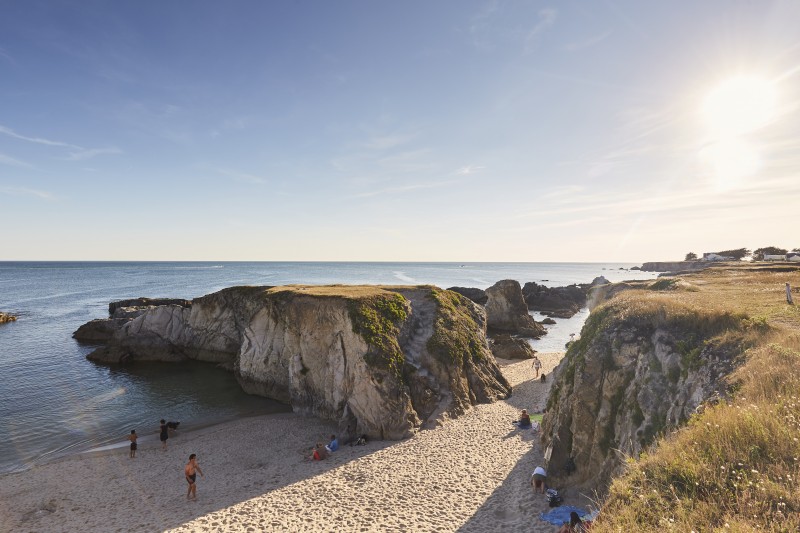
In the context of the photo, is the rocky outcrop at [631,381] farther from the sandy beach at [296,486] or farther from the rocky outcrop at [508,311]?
the rocky outcrop at [508,311]

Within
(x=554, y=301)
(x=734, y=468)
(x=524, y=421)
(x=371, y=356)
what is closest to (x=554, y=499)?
(x=524, y=421)

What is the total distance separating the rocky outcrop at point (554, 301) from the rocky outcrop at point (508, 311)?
18.4 metres

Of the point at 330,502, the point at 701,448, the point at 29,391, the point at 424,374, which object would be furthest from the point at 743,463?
the point at 29,391

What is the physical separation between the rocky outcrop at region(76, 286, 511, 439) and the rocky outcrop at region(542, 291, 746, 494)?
9656 mm

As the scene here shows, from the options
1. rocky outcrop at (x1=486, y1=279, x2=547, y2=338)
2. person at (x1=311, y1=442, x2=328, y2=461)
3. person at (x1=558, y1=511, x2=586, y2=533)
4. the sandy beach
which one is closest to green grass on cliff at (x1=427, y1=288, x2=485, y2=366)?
the sandy beach

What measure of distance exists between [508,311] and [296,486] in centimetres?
4966

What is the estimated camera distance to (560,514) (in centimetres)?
1337

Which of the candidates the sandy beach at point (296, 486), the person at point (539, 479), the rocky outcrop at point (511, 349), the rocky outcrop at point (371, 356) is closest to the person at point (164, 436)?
the sandy beach at point (296, 486)

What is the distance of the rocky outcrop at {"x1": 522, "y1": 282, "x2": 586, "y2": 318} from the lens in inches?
3140

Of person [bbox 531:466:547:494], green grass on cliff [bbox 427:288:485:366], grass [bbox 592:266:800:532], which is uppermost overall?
grass [bbox 592:266:800:532]

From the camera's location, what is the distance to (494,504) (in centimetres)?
1570

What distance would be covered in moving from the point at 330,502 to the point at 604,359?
13.4 m

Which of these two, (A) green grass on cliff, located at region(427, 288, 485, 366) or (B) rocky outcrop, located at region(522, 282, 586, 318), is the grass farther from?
(B) rocky outcrop, located at region(522, 282, 586, 318)

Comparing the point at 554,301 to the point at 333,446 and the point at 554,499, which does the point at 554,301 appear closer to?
the point at 333,446
